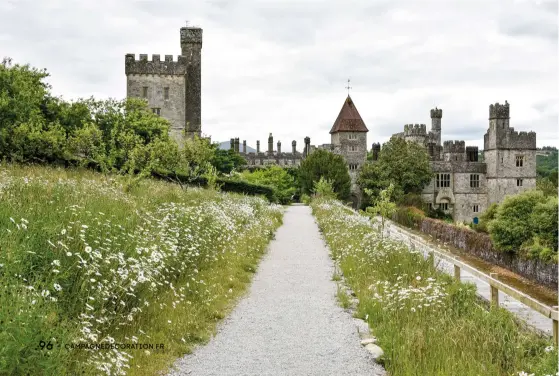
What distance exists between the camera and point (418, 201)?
4975cm

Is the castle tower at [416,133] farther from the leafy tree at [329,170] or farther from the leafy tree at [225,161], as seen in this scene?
the leafy tree at [225,161]

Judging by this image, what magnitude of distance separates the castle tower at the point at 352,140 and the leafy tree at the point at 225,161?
11.7 metres

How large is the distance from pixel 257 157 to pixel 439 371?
3222 inches

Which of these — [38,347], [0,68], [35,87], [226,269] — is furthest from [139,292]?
[35,87]

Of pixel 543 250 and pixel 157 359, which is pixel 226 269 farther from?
pixel 543 250

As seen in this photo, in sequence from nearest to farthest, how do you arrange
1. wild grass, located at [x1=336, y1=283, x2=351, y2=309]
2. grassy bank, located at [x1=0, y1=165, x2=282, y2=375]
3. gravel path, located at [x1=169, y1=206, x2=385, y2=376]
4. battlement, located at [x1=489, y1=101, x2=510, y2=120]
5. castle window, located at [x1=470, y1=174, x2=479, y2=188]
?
grassy bank, located at [x1=0, y1=165, x2=282, y2=375] < gravel path, located at [x1=169, y1=206, x2=385, y2=376] < wild grass, located at [x1=336, y1=283, x2=351, y2=309] < battlement, located at [x1=489, y1=101, x2=510, y2=120] < castle window, located at [x1=470, y1=174, x2=479, y2=188]

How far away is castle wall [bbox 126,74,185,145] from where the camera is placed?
154 feet

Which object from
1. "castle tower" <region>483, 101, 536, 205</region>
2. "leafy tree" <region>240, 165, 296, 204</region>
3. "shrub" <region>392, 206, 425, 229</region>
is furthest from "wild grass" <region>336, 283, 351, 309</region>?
"castle tower" <region>483, 101, 536, 205</region>

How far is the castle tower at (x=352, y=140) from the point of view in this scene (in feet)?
198

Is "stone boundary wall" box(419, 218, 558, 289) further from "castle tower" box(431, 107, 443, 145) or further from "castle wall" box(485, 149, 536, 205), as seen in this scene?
"castle tower" box(431, 107, 443, 145)

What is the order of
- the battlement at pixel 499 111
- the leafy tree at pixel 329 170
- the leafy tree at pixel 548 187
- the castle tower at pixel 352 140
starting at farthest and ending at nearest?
the castle tower at pixel 352 140 < the leafy tree at pixel 329 170 < the battlement at pixel 499 111 < the leafy tree at pixel 548 187

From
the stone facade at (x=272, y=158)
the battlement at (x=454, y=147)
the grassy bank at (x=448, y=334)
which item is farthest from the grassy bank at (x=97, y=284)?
the stone facade at (x=272, y=158)

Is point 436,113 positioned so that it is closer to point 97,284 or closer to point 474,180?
point 474,180

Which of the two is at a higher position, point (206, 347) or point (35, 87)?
point (35, 87)
